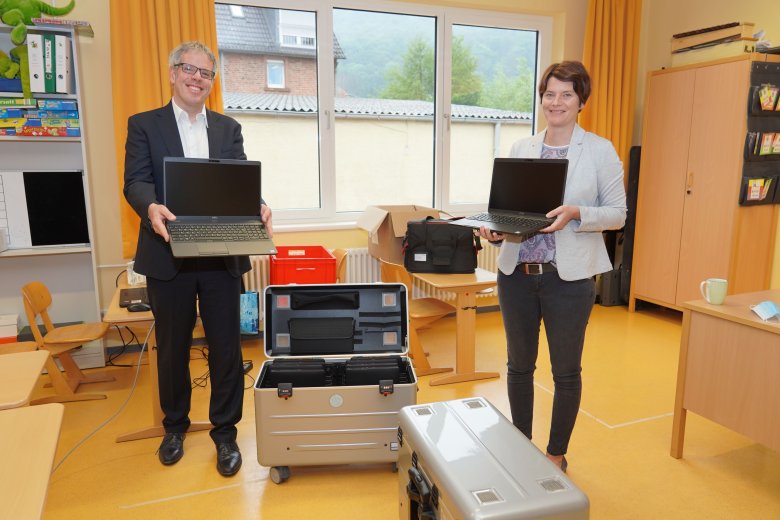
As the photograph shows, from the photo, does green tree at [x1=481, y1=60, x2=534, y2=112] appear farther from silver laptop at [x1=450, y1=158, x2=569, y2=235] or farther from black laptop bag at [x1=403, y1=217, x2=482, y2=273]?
silver laptop at [x1=450, y1=158, x2=569, y2=235]

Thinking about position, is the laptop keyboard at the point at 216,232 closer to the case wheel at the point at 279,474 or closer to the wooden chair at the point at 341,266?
the case wheel at the point at 279,474

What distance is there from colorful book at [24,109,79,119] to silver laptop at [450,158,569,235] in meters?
2.30

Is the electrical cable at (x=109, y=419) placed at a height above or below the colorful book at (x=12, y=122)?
below

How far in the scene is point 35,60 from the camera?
2842 millimetres

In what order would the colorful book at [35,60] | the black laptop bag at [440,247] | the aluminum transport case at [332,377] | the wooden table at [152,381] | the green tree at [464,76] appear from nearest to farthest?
the aluminum transport case at [332,377] → the wooden table at [152,381] → the colorful book at [35,60] → the black laptop bag at [440,247] → the green tree at [464,76]

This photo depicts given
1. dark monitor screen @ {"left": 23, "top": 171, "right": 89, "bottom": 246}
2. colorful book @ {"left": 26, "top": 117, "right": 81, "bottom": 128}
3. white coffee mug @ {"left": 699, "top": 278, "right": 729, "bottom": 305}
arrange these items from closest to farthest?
1. white coffee mug @ {"left": 699, "top": 278, "right": 729, "bottom": 305}
2. colorful book @ {"left": 26, "top": 117, "right": 81, "bottom": 128}
3. dark monitor screen @ {"left": 23, "top": 171, "right": 89, "bottom": 246}

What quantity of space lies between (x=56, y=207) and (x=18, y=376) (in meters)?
2.08

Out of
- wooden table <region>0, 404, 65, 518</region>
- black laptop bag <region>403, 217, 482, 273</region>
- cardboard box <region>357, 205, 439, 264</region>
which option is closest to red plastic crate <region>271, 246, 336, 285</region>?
cardboard box <region>357, 205, 439, 264</region>

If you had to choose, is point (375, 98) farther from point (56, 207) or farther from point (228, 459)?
point (228, 459)

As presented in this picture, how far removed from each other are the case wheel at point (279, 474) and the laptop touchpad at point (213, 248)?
87 cm

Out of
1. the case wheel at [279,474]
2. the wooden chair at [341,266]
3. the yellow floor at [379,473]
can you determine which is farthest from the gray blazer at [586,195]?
the wooden chair at [341,266]

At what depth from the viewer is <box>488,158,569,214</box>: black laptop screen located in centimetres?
183

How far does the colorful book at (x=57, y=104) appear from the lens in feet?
9.62

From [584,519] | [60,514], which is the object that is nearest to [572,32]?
[584,519]
